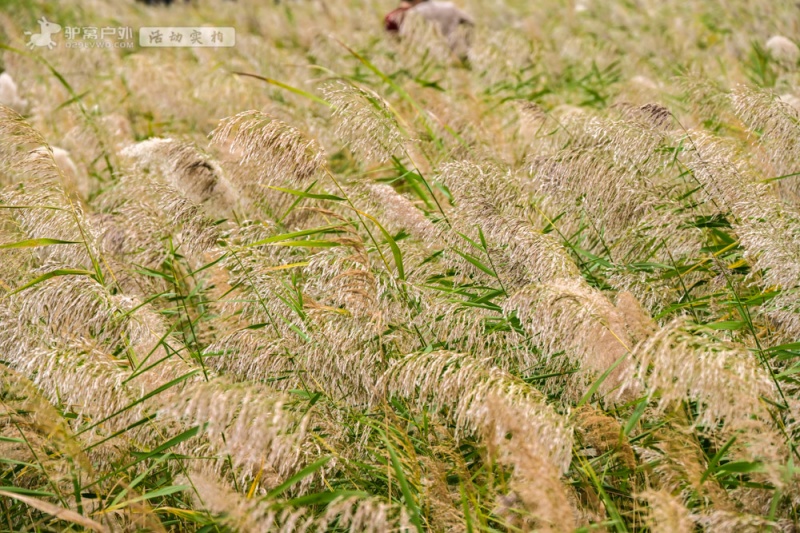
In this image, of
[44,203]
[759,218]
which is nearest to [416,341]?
[759,218]

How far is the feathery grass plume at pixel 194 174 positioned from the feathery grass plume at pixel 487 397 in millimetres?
1132

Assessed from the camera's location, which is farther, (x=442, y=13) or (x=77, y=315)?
(x=442, y=13)

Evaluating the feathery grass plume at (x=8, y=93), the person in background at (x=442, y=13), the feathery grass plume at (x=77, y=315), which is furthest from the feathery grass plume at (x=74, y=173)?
the person in background at (x=442, y=13)

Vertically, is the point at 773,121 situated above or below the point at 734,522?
above

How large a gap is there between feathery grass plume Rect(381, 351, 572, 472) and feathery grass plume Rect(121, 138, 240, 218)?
113 cm

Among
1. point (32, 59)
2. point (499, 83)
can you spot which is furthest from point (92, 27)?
point (499, 83)

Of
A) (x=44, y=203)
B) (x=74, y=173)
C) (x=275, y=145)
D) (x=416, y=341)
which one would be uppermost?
(x=275, y=145)

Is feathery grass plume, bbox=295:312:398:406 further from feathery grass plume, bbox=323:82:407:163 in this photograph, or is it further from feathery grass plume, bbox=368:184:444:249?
feathery grass plume, bbox=323:82:407:163

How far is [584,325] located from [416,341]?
612mm

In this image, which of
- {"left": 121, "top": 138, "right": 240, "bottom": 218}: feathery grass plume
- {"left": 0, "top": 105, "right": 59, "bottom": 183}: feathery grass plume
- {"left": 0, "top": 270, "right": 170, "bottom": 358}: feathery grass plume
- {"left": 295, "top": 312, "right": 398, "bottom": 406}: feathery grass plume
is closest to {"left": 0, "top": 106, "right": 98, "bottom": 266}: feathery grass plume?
{"left": 0, "top": 105, "right": 59, "bottom": 183}: feathery grass plume

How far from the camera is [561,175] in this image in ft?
7.92

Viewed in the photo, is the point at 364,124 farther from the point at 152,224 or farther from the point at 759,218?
the point at 759,218

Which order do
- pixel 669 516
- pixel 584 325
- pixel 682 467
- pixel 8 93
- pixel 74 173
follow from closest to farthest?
pixel 669 516 < pixel 682 467 < pixel 584 325 < pixel 74 173 < pixel 8 93

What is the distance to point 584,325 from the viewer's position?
73.0 inches
